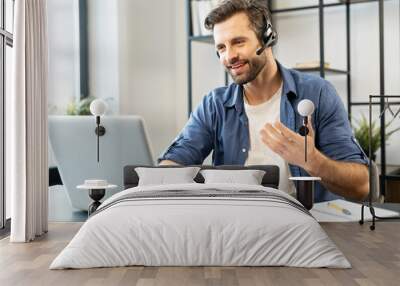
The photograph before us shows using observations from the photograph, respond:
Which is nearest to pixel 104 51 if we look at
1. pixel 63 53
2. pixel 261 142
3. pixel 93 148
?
pixel 63 53

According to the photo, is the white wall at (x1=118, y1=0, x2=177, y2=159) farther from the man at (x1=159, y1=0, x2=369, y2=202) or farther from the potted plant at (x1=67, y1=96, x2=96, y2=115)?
the man at (x1=159, y1=0, x2=369, y2=202)

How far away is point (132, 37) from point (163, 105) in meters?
0.84

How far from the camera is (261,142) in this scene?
5266 mm

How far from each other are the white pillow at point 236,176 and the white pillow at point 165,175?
0.48 feet

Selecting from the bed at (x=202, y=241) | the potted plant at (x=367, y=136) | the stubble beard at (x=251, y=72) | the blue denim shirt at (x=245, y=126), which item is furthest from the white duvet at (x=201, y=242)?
→ the potted plant at (x=367, y=136)

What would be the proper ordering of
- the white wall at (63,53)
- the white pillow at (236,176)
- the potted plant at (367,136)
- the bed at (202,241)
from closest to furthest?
the bed at (202,241), the white pillow at (236,176), the potted plant at (367,136), the white wall at (63,53)

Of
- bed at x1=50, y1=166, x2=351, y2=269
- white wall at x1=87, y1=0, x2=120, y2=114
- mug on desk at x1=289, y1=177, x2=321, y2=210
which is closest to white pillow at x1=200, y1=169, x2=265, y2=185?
mug on desk at x1=289, y1=177, x2=321, y2=210

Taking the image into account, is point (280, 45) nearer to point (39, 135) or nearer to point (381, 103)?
point (381, 103)

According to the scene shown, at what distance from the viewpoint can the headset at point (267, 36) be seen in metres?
5.28

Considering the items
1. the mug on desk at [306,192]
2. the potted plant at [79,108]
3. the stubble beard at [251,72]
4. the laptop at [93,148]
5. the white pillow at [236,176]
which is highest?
the stubble beard at [251,72]

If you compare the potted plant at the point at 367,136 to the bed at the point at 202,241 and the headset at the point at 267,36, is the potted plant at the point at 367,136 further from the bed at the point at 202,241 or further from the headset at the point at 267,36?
the bed at the point at 202,241

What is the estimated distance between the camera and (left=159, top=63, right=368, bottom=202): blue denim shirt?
5.18 meters

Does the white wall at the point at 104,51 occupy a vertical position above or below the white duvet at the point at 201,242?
above

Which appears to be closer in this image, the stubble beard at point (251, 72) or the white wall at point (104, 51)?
the stubble beard at point (251, 72)
